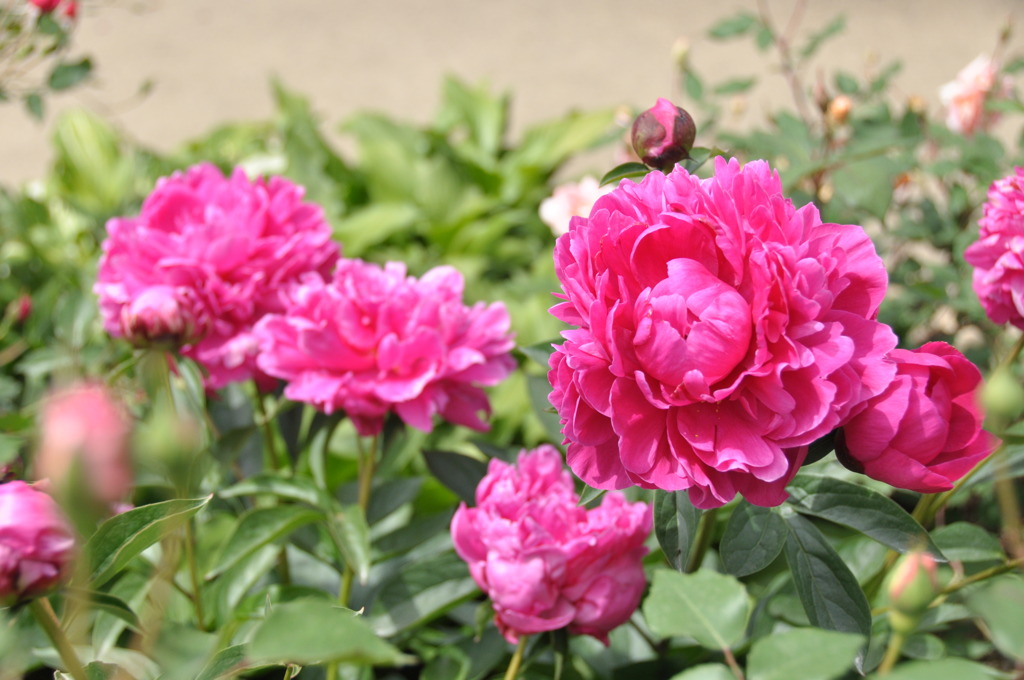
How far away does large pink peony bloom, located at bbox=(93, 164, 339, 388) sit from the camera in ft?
2.53

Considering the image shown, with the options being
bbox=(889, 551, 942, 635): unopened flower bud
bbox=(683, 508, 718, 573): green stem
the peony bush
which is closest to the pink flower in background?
the peony bush

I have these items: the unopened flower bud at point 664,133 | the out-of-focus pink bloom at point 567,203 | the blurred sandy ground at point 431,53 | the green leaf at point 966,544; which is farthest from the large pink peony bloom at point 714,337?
the blurred sandy ground at point 431,53

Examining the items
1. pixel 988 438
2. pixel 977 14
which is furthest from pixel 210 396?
pixel 977 14

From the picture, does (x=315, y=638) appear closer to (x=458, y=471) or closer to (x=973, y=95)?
(x=458, y=471)

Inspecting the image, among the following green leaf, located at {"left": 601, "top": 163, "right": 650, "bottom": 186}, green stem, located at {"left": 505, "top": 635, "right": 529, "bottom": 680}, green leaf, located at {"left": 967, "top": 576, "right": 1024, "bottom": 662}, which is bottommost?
green stem, located at {"left": 505, "top": 635, "right": 529, "bottom": 680}

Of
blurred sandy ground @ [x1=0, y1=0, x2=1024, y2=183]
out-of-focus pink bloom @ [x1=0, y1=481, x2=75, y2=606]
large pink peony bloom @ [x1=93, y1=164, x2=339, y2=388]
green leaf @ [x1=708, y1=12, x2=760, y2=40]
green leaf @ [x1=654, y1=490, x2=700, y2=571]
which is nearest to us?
out-of-focus pink bloom @ [x1=0, y1=481, x2=75, y2=606]

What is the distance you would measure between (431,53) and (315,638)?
320cm

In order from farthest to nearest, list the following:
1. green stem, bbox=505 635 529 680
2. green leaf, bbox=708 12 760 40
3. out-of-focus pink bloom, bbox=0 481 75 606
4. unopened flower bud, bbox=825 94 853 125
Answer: green leaf, bbox=708 12 760 40 → unopened flower bud, bbox=825 94 853 125 → green stem, bbox=505 635 529 680 → out-of-focus pink bloom, bbox=0 481 75 606

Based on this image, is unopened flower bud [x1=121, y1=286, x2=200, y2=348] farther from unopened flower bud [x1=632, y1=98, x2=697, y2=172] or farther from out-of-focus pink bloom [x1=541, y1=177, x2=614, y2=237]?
out-of-focus pink bloom [x1=541, y1=177, x2=614, y2=237]

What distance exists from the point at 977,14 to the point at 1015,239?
10.4 feet

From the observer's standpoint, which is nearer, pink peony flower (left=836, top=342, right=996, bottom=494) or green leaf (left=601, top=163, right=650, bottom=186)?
pink peony flower (left=836, top=342, right=996, bottom=494)

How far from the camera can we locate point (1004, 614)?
29 cm

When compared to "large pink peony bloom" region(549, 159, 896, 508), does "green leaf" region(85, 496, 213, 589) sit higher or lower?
lower

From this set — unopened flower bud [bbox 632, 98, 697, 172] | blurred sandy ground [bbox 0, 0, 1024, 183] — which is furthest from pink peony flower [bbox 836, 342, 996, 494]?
blurred sandy ground [bbox 0, 0, 1024, 183]
